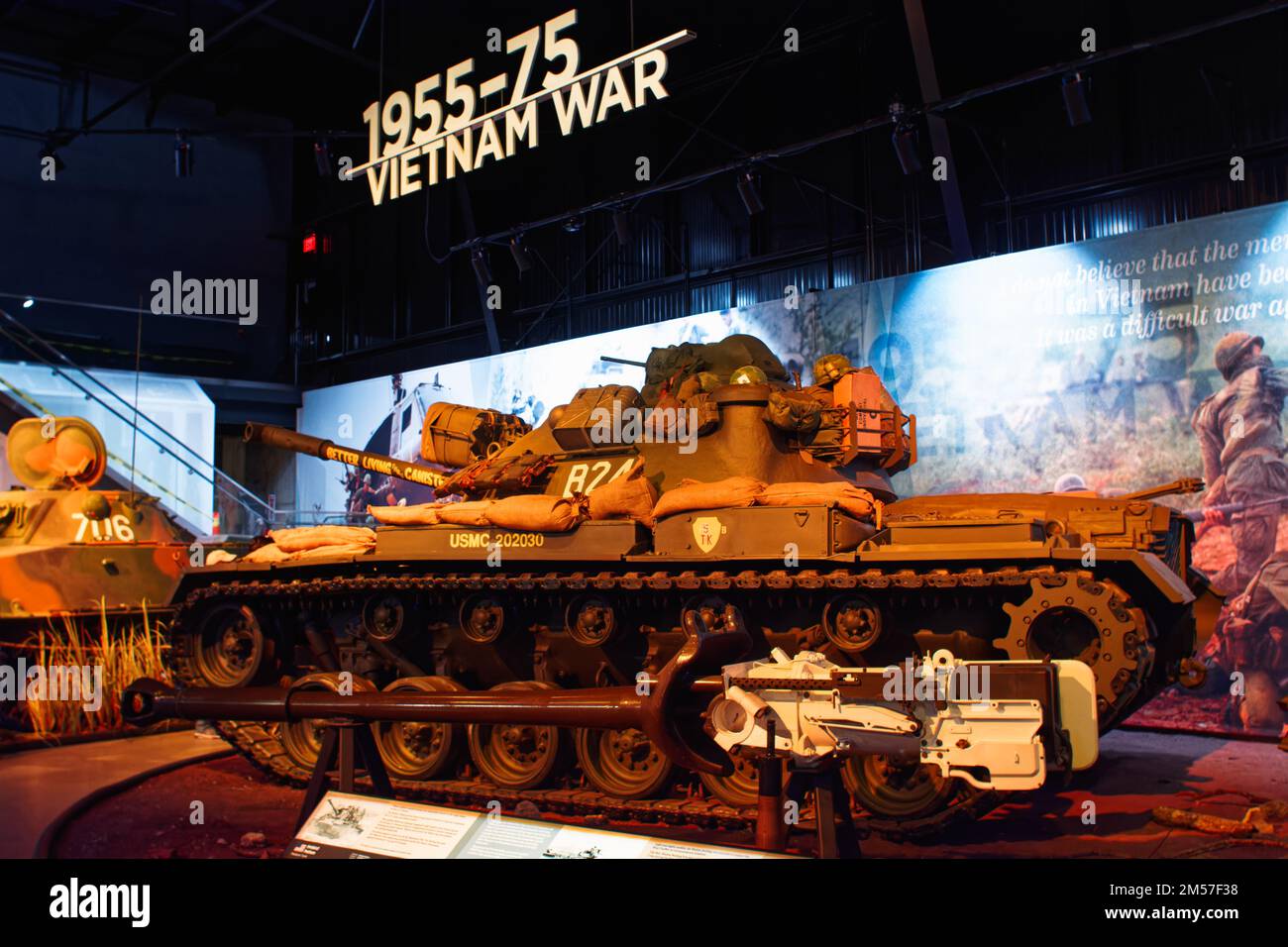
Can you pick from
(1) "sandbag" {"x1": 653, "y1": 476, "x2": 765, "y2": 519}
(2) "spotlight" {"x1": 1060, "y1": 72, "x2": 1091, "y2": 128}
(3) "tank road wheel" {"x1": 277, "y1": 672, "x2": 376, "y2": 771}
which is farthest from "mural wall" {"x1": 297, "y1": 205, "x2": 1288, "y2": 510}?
(3) "tank road wheel" {"x1": 277, "y1": 672, "x2": 376, "y2": 771}

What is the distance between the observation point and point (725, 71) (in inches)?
647

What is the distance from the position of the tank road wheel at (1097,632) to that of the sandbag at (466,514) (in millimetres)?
3881

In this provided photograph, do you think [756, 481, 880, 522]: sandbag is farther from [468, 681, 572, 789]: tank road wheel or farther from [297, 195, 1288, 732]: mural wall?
[297, 195, 1288, 732]: mural wall

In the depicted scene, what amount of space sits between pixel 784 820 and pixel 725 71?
46.6 feet

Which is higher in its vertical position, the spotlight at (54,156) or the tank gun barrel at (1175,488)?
the spotlight at (54,156)

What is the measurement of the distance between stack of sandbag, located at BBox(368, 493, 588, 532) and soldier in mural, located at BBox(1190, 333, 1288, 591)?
6.29m

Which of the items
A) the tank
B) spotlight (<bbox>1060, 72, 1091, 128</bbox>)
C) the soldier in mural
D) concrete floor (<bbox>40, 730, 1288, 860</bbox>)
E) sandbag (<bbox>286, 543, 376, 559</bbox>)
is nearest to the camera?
concrete floor (<bbox>40, 730, 1288, 860</bbox>)

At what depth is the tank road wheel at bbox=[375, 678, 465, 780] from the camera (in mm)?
8883

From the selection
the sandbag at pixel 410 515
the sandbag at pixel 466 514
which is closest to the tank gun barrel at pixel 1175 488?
the sandbag at pixel 466 514

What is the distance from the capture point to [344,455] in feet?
36.2

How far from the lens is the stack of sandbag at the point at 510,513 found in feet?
27.4

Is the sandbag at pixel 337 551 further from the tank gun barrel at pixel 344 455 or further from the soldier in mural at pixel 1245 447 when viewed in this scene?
the soldier in mural at pixel 1245 447
